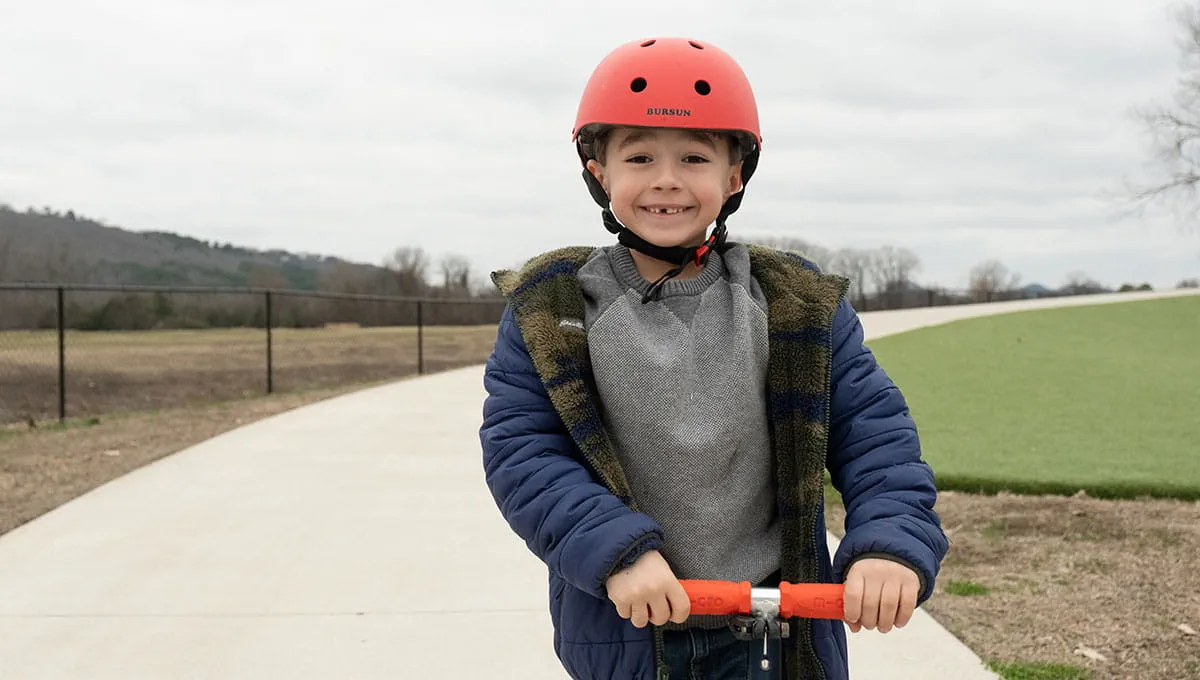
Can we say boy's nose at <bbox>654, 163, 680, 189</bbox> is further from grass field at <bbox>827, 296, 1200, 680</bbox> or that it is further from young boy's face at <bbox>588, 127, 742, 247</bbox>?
grass field at <bbox>827, 296, 1200, 680</bbox>

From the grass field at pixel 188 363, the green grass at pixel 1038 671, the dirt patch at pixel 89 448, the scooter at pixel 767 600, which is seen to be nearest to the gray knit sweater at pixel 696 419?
the scooter at pixel 767 600

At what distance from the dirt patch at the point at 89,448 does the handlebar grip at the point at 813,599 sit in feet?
17.4

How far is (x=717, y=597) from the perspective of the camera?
1640mm

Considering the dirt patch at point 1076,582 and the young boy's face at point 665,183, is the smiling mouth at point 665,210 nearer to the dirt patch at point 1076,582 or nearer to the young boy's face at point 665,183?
the young boy's face at point 665,183

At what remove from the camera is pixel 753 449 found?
1912 millimetres

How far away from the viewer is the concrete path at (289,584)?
3.72 m

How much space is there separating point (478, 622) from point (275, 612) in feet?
2.74

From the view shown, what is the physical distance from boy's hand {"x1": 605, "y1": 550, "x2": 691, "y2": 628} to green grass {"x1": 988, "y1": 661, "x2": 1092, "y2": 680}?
2370 mm

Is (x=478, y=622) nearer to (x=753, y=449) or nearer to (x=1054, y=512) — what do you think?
(x=753, y=449)

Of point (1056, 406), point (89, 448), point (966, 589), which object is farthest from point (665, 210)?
point (1056, 406)

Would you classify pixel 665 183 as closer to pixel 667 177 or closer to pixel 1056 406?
pixel 667 177

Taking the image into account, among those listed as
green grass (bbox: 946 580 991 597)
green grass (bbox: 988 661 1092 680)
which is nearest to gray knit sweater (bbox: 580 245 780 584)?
green grass (bbox: 988 661 1092 680)

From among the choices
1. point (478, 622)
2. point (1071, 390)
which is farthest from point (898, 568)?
point (1071, 390)

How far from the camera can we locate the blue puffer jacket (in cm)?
Answer: 171
